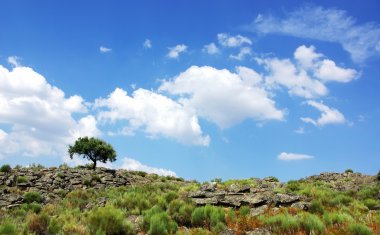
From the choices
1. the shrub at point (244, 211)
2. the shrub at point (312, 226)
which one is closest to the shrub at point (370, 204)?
the shrub at point (244, 211)

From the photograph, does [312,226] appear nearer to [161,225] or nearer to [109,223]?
[161,225]

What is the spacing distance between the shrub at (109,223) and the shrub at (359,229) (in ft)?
31.3

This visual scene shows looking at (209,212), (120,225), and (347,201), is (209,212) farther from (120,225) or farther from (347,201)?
(347,201)

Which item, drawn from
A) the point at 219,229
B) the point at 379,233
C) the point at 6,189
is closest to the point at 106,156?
the point at 6,189

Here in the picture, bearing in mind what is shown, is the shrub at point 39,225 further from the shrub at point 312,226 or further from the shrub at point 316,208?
the shrub at point 316,208

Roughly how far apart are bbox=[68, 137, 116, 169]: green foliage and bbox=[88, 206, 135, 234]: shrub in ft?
134

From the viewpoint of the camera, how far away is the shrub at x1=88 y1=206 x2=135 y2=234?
18.6 m

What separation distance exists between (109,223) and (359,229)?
35.4 ft

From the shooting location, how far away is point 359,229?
53.9ft

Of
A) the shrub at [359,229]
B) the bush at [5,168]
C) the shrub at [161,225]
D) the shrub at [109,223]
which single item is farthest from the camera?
the bush at [5,168]

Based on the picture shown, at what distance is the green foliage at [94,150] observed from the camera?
5947 centimetres

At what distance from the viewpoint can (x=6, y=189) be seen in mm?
39094

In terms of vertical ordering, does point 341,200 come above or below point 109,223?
above

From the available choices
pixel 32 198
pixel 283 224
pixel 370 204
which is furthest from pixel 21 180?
pixel 370 204
